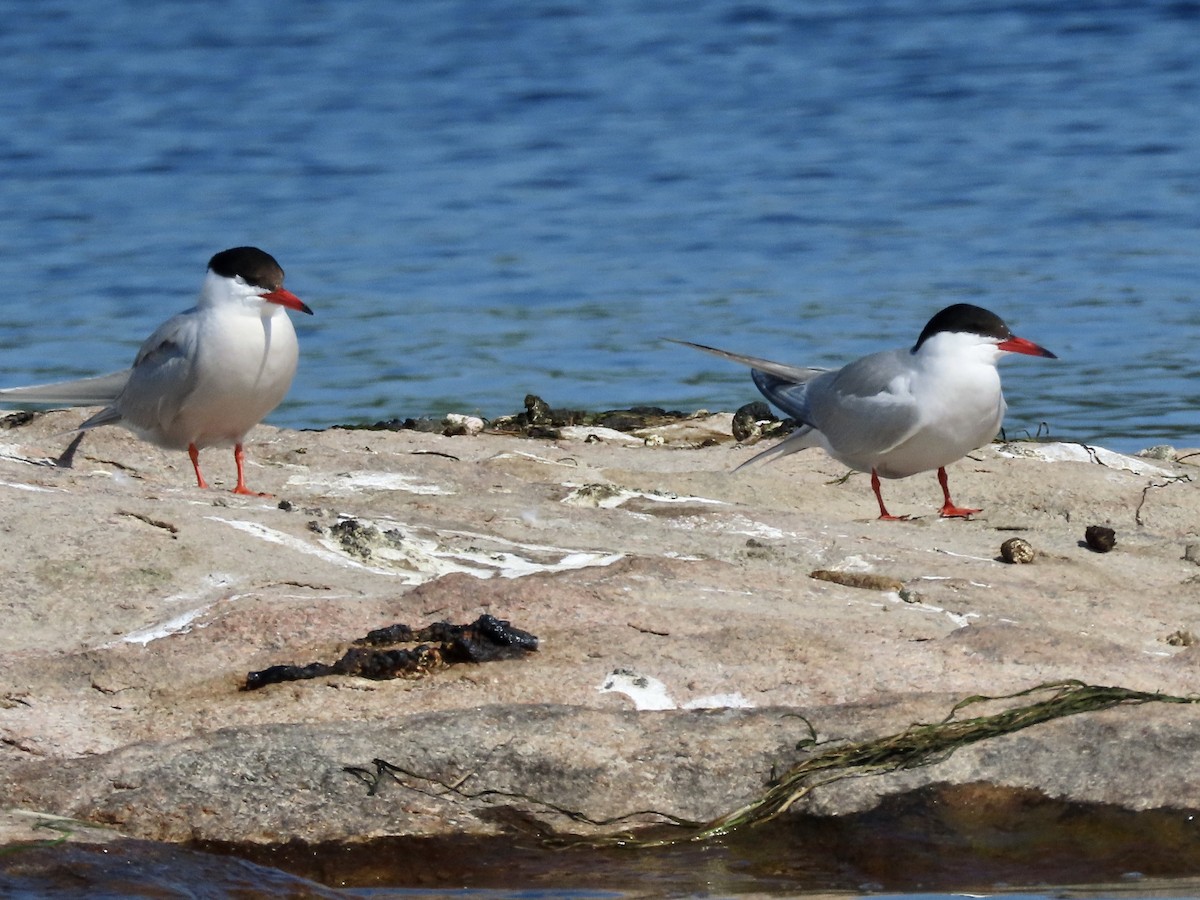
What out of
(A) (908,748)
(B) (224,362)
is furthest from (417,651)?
(B) (224,362)

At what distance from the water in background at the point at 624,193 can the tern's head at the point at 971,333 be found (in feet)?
6.69

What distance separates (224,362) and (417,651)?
8.17ft

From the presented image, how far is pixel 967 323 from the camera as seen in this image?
6.74 m

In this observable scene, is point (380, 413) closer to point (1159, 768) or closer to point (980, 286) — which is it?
point (980, 286)

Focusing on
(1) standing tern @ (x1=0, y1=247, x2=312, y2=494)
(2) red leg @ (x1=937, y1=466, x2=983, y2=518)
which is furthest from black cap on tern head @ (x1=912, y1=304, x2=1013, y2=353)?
(1) standing tern @ (x1=0, y1=247, x2=312, y2=494)

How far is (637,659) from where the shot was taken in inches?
166

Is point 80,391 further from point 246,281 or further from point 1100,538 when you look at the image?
point 1100,538

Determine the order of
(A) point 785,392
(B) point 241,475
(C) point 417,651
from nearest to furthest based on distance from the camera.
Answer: (C) point 417,651 < (B) point 241,475 < (A) point 785,392

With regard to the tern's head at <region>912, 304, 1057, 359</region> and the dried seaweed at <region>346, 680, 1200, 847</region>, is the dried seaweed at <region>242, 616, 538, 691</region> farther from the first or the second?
the tern's head at <region>912, 304, 1057, 359</region>

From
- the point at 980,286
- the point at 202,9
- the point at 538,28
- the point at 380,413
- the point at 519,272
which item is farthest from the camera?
the point at 202,9

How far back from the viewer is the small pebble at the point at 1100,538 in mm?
5605

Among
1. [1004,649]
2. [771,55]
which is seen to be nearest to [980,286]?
[1004,649]

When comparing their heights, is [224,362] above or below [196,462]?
above

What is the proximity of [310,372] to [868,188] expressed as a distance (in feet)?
17.9
